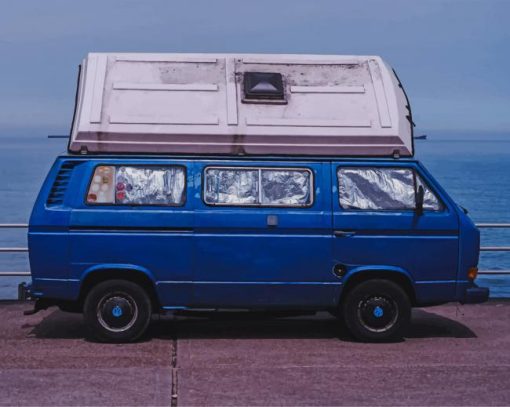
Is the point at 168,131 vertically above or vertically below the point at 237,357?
above

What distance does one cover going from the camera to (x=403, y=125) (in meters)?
11.0

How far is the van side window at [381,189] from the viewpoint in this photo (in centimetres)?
1102

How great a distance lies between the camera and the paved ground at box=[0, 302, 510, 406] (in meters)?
8.83

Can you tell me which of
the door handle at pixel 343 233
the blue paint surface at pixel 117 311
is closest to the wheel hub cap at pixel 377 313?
the door handle at pixel 343 233

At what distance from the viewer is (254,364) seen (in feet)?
33.0

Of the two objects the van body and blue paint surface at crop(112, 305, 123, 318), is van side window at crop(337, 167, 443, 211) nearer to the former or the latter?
the van body

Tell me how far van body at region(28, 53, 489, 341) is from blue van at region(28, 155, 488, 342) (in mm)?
14

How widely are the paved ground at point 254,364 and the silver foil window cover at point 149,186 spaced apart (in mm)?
1449

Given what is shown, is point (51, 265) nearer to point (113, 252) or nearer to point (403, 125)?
point (113, 252)

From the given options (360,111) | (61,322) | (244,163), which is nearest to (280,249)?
(244,163)

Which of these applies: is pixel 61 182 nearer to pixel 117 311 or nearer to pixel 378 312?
pixel 117 311

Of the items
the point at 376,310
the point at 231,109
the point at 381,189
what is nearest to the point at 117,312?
the point at 231,109

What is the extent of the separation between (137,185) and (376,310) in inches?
107

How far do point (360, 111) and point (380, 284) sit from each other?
175 centimetres
